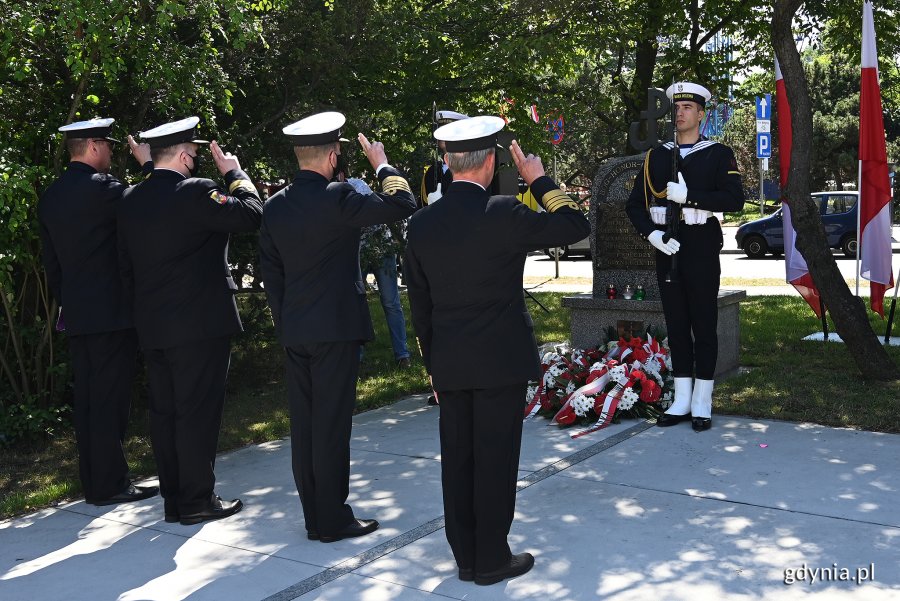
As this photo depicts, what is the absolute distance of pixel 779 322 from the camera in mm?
11211

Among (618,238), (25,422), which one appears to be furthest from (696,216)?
(25,422)

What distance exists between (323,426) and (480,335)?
1012mm

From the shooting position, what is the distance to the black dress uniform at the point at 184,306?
4910mm

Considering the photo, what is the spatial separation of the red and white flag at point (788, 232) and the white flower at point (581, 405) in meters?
2.75

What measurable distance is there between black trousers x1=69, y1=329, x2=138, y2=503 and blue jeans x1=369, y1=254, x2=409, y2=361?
11.7 feet

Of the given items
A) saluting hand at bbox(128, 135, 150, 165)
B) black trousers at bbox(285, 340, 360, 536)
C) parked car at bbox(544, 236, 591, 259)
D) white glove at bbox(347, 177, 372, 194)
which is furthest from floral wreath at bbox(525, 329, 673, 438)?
parked car at bbox(544, 236, 591, 259)

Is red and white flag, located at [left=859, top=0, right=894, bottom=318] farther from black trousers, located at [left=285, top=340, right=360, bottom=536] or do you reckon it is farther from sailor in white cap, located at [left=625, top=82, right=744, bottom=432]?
black trousers, located at [left=285, top=340, right=360, bottom=536]

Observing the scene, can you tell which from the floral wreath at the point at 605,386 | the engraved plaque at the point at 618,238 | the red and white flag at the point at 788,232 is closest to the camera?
the floral wreath at the point at 605,386

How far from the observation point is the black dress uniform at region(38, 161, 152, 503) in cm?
540

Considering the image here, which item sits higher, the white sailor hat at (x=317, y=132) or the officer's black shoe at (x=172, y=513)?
the white sailor hat at (x=317, y=132)

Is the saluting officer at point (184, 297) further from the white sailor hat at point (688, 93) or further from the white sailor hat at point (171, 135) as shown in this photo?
the white sailor hat at point (688, 93)

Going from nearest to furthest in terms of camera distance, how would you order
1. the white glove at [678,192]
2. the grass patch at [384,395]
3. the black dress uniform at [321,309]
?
the black dress uniform at [321,309] → the grass patch at [384,395] → the white glove at [678,192]

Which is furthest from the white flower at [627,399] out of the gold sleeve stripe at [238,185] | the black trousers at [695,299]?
the gold sleeve stripe at [238,185]

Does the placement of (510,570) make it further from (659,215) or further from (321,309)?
(659,215)
